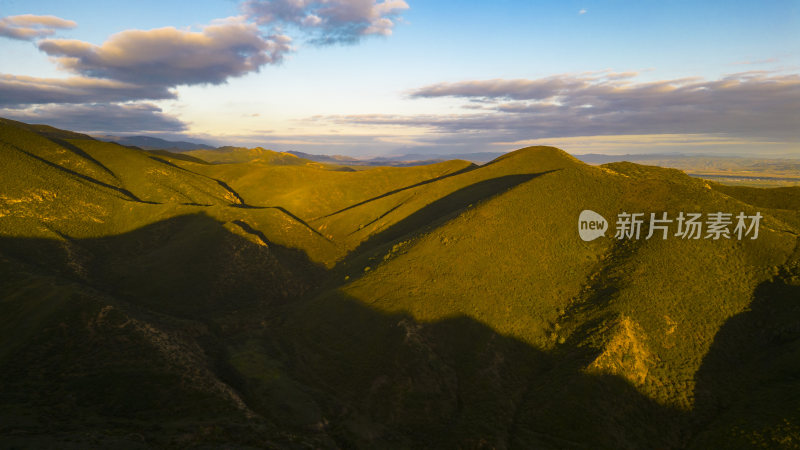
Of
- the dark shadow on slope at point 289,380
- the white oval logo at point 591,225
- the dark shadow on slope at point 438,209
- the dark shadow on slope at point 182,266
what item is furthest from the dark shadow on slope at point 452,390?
the dark shadow on slope at point 438,209

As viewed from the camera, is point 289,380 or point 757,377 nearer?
point 757,377

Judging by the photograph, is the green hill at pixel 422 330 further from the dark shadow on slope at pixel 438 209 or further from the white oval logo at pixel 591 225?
the dark shadow on slope at pixel 438 209

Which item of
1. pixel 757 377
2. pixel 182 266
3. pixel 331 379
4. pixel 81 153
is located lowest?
pixel 331 379

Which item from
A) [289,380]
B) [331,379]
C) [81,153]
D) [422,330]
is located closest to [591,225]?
[422,330]

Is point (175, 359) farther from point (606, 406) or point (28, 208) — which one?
point (28, 208)

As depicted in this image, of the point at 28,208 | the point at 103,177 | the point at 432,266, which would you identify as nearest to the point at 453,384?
the point at 432,266

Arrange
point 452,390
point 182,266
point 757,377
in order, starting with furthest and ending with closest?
point 182,266
point 452,390
point 757,377

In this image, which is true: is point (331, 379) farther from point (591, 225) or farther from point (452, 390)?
point (591, 225)

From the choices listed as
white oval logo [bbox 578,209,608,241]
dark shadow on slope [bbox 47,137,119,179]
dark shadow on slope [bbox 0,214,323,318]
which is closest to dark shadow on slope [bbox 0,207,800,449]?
dark shadow on slope [bbox 0,214,323,318]

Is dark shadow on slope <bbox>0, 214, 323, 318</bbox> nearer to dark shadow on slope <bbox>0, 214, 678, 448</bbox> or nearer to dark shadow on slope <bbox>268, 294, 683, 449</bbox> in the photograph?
dark shadow on slope <bbox>0, 214, 678, 448</bbox>
